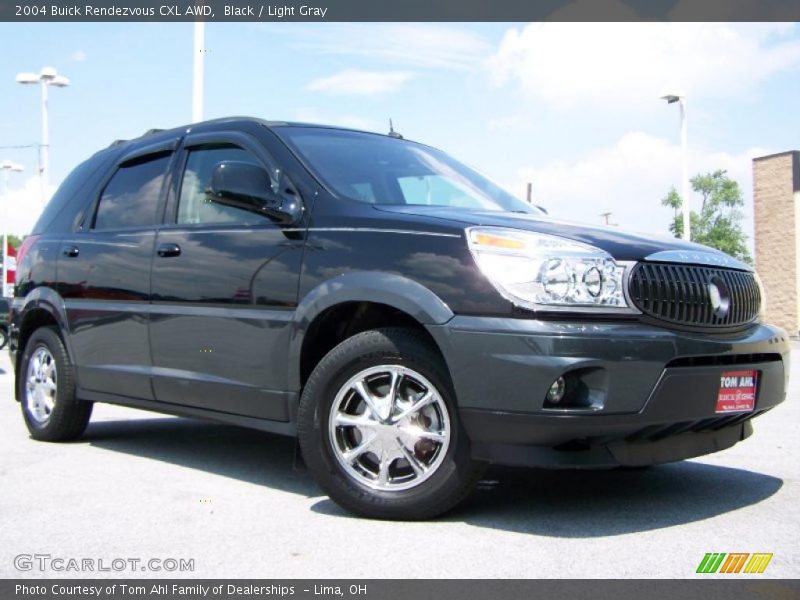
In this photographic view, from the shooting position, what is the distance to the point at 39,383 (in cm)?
664

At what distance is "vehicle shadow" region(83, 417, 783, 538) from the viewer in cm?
416

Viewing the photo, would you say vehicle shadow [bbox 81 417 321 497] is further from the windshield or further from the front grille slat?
the front grille slat

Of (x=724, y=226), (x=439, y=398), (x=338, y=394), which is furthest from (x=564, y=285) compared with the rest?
(x=724, y=226)

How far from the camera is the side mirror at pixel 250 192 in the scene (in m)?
4.72

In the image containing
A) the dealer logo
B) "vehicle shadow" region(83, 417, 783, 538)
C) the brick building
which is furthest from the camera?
the brick building

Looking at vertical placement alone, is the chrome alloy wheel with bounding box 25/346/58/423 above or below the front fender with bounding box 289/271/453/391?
below

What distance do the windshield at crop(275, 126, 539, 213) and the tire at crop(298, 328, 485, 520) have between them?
0.86 meters

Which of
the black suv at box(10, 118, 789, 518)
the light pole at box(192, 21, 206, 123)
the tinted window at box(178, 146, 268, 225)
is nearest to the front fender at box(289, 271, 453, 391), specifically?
the black suv at box(10, 118, 789, 518)

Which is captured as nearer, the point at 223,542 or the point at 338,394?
the point at 223,542

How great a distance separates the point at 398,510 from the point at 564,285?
1.20m

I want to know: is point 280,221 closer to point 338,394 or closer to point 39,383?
point 338,394

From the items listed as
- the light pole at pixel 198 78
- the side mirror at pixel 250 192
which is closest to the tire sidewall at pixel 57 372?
the side mirror at pixel 250 192

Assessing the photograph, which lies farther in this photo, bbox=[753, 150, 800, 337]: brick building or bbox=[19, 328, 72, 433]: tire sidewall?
bbox=[753, 150, 800, 337]: brick building
